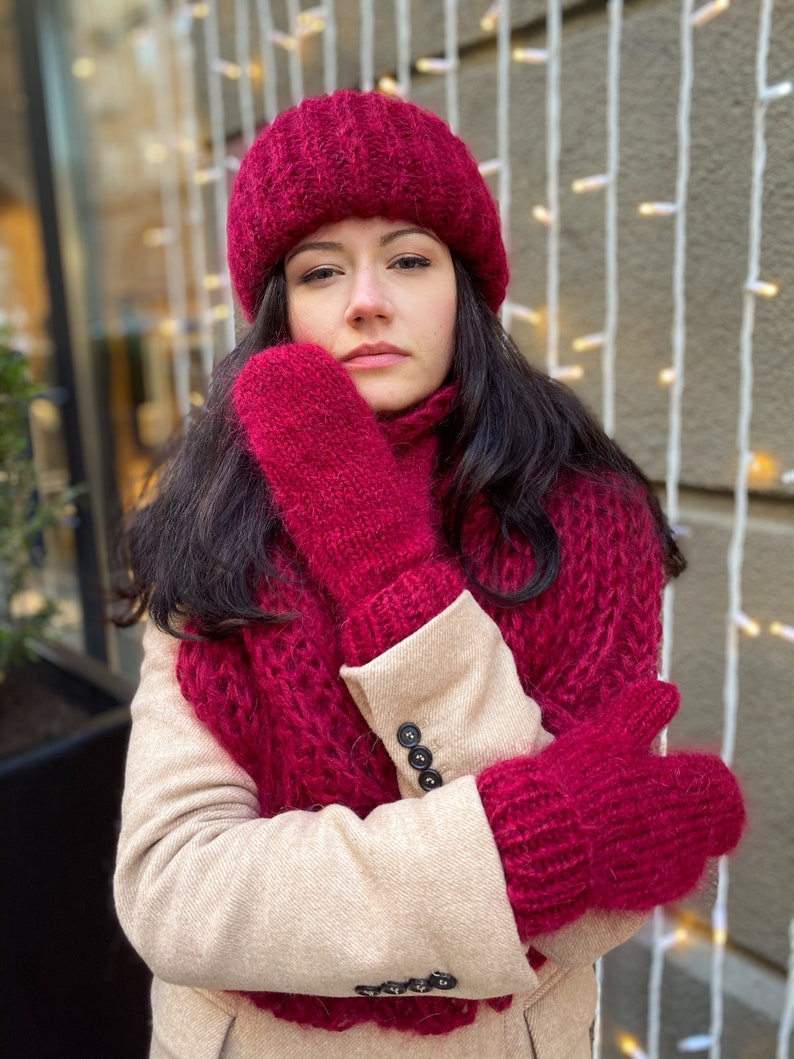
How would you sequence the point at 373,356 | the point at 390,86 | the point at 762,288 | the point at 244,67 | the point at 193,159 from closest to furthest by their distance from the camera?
the point at 373,356
the point at 762,288
the point at 390,86
the point at 244,67
the point at 193,159

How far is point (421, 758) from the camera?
959mm

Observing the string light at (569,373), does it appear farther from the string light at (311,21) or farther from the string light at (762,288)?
the string light at (311,21)

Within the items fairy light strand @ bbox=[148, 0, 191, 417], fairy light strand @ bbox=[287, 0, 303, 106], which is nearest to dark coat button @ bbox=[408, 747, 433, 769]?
fairy light strand @ bbox=[287, 0, 303, 106]

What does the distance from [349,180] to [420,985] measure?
1024mm

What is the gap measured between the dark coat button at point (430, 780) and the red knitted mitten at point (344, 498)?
0.51ft

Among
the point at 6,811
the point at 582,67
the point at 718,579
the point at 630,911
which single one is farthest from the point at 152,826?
the point at 582,67

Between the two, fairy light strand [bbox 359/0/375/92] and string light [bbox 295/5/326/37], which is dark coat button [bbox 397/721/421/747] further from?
string light [bbox 295/5/326/37]

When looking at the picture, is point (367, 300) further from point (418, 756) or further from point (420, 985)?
point (420, 985)

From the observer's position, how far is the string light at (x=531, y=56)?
1930 mm

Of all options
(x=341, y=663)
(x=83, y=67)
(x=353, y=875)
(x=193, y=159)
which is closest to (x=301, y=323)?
(x=341, y=663)

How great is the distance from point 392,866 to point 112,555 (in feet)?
3.53

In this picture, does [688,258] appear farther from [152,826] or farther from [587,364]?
[152,826]

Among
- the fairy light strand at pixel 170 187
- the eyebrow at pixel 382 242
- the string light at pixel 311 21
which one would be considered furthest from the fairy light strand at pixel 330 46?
the eyebrow at pixel 382 242

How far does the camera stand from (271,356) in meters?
1.07
